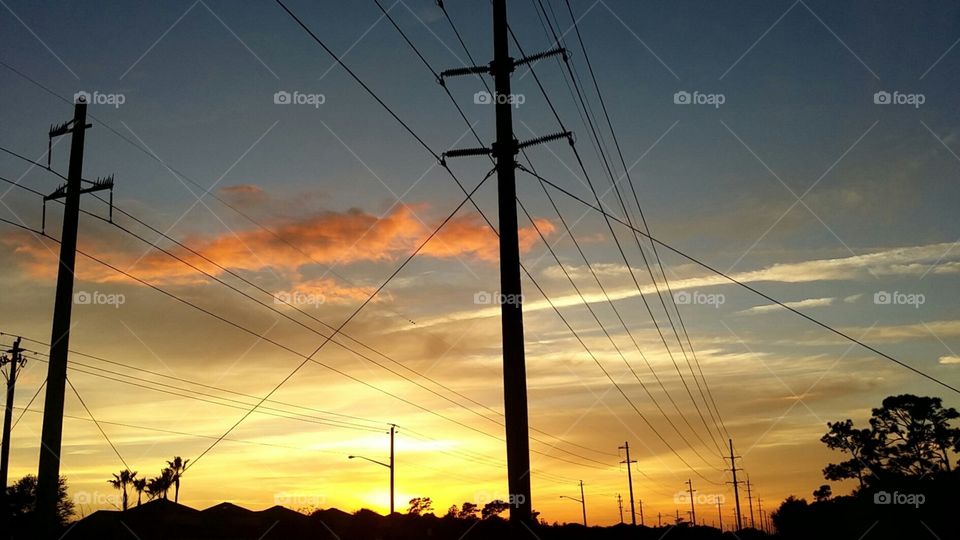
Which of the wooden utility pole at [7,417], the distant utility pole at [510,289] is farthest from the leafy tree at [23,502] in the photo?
the distant utility pole at [510,289]

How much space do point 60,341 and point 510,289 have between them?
1339 cm

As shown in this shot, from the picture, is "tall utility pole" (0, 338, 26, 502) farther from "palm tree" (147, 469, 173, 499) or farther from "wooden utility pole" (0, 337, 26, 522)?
"palm tree" (147, 469, 173, 499)

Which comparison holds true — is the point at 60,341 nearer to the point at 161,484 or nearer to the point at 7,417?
the point at 7,417

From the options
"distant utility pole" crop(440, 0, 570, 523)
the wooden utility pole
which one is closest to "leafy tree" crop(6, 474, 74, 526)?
the wooden utility pole

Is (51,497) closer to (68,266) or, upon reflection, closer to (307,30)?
(68,266)

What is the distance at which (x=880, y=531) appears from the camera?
46688 millimetres

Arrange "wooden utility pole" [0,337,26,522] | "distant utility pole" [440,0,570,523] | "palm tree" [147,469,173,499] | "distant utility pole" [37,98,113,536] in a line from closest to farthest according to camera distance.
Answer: "distant utility pole" [440,0,570,523], "distant utility pole" [37,98,113,536], "wooden utility pole" [0,337,26,522], "palm tree" [147,469,173,499]

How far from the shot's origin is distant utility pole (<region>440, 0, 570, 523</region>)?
1627cm

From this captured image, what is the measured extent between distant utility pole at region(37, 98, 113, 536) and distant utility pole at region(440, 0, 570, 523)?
41.0 feet

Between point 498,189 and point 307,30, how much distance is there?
5524 mm

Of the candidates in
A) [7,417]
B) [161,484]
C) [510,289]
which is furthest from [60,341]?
[161,484]

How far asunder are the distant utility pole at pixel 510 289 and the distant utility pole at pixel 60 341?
12506mm

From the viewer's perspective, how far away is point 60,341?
21.8 meters

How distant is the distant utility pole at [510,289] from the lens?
53.4 ft
